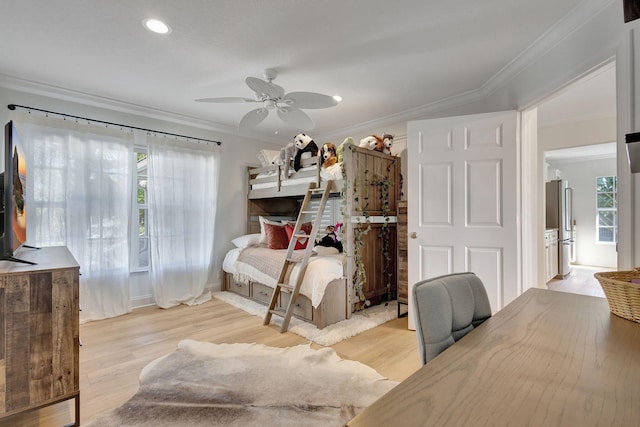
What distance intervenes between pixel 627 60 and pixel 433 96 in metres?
1.87

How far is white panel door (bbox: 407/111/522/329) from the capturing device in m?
2.55

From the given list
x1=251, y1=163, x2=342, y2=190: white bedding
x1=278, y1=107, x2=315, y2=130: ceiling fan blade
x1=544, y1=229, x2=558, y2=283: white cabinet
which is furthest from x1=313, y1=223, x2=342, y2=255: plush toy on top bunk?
x1=544, y1=229, x2=558, y2=283: white cabinet

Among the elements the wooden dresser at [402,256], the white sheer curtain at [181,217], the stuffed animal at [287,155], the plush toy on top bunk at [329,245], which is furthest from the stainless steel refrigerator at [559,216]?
the white sheer curtain at [181,217]

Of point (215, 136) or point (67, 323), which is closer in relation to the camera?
point (67, 323)

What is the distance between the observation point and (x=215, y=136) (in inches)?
169

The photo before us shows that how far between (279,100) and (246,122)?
478 mm

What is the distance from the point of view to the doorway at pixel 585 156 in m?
3.14

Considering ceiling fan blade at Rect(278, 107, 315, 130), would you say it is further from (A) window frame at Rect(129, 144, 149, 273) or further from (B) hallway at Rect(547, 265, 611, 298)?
(B) hallway at Rect(547, 265, 611, 298)

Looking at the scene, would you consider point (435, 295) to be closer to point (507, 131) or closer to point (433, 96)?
point (507, 131)

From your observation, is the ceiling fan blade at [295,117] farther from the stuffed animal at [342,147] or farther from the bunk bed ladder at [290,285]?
the bunk bed ladder at [290,285]

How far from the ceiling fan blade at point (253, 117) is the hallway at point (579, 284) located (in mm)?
4610

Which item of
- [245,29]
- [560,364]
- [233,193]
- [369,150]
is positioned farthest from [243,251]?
[560,364]

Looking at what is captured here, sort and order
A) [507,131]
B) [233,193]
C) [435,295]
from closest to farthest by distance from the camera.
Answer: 1. [435,295]
2. [507,131]
3. [233,193]

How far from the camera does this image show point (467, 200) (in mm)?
2713
